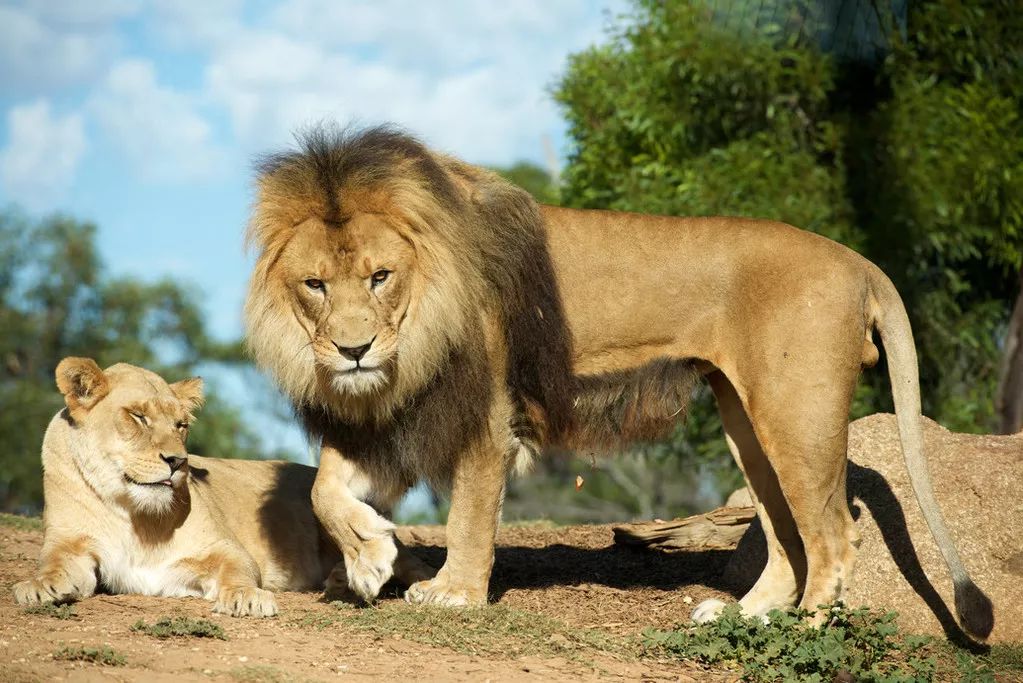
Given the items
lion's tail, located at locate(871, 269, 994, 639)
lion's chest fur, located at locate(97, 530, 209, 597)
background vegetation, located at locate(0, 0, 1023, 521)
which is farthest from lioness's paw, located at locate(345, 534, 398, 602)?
background vegetation, located at locate(0, 0, 1023, 521)

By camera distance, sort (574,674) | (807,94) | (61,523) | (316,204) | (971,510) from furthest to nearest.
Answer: (807,94)
(971,510)
(61,523)
(316,204)
(574,674)

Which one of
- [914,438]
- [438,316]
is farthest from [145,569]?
[914,438]

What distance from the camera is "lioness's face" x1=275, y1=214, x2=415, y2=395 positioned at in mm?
4406

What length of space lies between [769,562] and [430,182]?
205 centimetres

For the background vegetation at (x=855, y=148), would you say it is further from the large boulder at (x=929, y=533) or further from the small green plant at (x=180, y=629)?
the small green plant at (x=180, y=629)

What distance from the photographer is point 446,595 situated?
4824mm

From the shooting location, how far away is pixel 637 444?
5.44 m

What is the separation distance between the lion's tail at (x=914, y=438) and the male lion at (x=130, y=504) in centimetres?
246

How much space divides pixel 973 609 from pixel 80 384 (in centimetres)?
351

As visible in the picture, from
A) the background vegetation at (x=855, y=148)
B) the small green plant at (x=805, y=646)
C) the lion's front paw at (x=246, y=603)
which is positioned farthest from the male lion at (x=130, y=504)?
the background vegetation at (x=855, y=148)

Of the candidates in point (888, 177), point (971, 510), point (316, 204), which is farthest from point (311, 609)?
point (888, 177)

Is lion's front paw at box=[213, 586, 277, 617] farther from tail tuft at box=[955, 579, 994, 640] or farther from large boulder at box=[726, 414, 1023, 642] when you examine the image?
tail tuft at box=[955, 579, 994, 640]

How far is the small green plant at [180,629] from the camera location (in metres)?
4.10

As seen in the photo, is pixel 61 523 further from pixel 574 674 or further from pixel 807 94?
pixel 807 94
